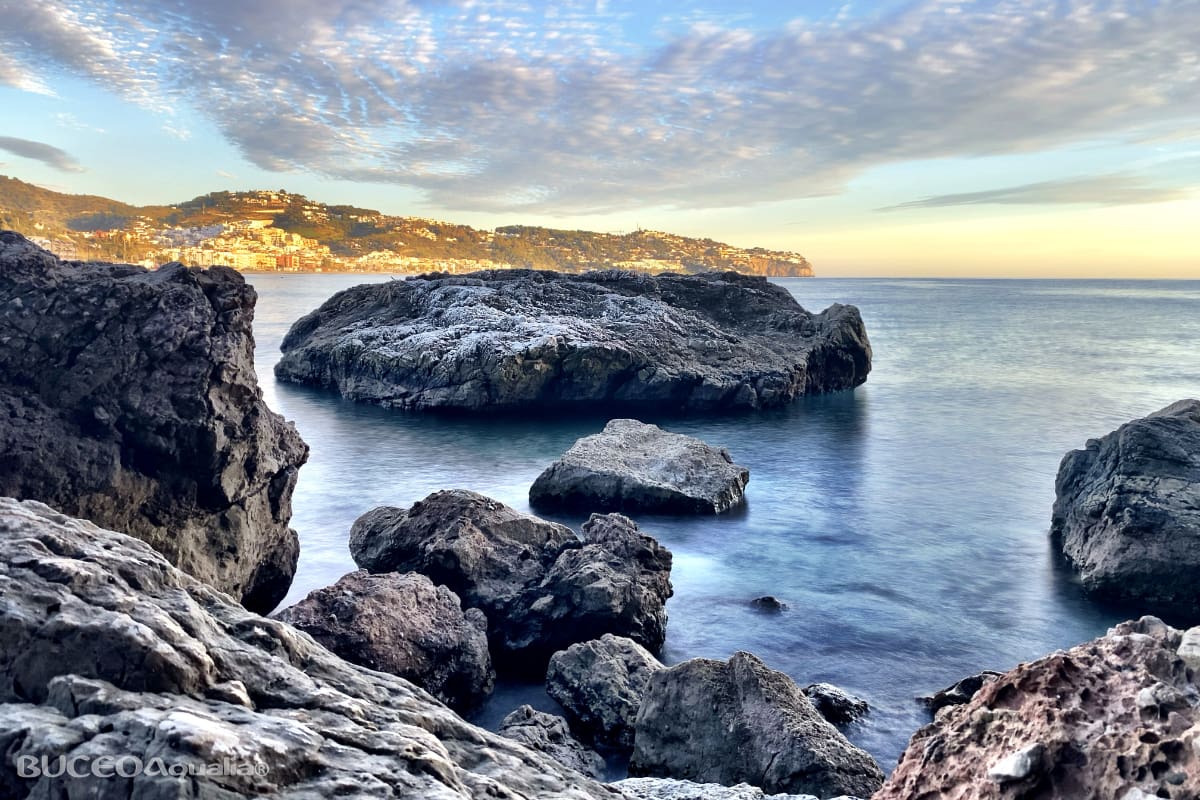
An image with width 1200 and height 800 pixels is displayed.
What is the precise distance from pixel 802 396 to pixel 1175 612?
101 ft

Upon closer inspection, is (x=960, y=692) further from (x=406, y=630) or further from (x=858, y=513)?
(x=858, y=513)

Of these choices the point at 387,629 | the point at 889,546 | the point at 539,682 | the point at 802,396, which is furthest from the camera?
the point at 802,396

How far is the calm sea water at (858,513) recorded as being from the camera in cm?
1429

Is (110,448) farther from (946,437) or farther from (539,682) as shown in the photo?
(946,437)

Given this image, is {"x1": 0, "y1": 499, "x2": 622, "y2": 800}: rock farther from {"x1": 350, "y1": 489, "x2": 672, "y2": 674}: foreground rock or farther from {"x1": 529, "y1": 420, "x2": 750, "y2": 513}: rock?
{"x1": 529, "y1": 420, "x2": 750, "y2": 513}: rock

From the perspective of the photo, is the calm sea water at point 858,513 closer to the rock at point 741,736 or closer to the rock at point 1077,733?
the rock at point 741,736

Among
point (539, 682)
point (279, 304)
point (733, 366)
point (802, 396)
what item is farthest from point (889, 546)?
point (279, 304)

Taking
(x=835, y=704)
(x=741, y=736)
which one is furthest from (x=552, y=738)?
(x=835, y=704)

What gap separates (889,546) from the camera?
67.0ft

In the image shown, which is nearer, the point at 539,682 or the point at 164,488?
the point at 164,488

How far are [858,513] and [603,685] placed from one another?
14.6 metres

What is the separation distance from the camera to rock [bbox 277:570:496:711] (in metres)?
10.1

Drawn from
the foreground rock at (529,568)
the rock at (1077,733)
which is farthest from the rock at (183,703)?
the foreground rock at (529,568)

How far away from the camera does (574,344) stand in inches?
1567
